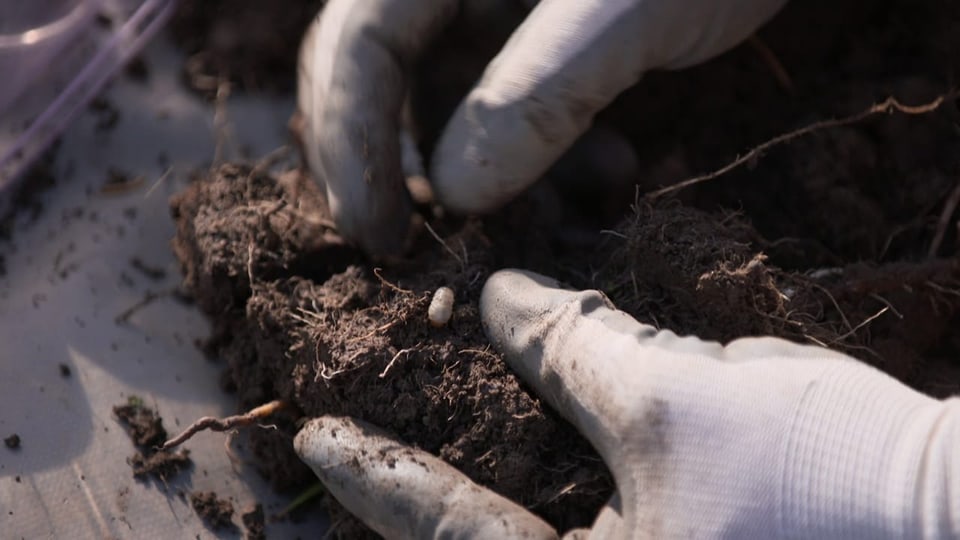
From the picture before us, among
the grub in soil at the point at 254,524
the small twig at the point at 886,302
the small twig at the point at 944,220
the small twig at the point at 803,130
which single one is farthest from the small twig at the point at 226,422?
the small twig at the point at 944,220

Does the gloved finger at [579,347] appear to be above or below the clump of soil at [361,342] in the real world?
above

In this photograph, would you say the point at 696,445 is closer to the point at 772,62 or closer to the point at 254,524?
the point at 254,524

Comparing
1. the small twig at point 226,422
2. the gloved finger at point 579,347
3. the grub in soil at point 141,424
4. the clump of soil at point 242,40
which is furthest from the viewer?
the clump of soil at point 242,40

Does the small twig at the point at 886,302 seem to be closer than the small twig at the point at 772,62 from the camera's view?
Yes

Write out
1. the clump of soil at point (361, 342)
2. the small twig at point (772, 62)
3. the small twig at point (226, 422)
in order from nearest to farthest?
the clump of soil at point (361, 342), the small twig at point (226, 422), the small twig at point (772, 62)

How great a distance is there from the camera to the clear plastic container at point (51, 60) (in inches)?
63.0

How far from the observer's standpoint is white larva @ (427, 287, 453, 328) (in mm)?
1141

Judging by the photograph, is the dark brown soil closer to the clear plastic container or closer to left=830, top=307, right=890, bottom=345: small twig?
left=830, top=307, right=890, bottom=345: small twig

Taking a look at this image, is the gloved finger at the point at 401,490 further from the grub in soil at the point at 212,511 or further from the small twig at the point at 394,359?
the grub in soil at the point at 212,511

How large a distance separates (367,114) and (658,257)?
52 centimetres

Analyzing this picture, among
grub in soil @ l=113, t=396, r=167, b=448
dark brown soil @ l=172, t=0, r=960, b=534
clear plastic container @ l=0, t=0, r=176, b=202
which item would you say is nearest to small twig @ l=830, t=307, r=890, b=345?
dark brown soil @ l=172, t=0, r=960, b=534

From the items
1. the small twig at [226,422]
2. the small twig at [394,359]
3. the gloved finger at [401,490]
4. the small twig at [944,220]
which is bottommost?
the small twig at [226,422]

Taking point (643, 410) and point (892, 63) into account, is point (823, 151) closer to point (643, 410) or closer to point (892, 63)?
point (892, 63)

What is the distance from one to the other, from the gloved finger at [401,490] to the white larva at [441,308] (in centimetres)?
18
